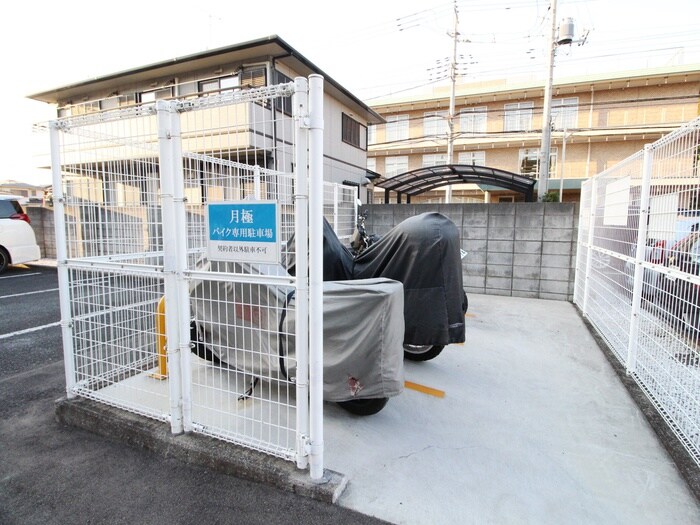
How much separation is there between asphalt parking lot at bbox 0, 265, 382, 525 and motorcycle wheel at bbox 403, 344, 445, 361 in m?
1.76

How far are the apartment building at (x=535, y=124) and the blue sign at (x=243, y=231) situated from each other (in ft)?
45.2

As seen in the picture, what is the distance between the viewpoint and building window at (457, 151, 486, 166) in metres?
19.4

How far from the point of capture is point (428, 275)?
2.60 meters

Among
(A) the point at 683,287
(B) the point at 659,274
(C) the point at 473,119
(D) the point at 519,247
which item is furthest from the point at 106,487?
(C) the point at 473,119

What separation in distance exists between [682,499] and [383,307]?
1.63m

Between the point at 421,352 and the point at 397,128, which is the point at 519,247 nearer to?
the point at 421,352

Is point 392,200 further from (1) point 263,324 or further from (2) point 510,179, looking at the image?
(1) point 263,324

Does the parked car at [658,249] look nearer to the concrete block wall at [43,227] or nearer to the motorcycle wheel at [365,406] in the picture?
the motorcycle wheel at [365,406]

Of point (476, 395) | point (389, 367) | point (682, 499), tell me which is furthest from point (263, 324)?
point (682, 499)

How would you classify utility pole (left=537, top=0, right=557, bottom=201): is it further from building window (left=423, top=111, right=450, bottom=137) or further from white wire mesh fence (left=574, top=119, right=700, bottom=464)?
building window (left=423, top=111, right=450, bottom=137)

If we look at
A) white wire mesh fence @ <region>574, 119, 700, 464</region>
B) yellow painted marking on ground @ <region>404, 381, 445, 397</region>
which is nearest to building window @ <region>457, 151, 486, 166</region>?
white wire mesh fence @ <region>574, 119, 700, 464</region>

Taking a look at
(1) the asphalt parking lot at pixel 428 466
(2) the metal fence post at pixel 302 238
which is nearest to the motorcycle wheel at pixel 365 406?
(1) the asphalt parking lot at pixel 428 466

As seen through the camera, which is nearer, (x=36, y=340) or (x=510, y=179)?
(x=36, y=340)

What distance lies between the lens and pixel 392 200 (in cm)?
1750
